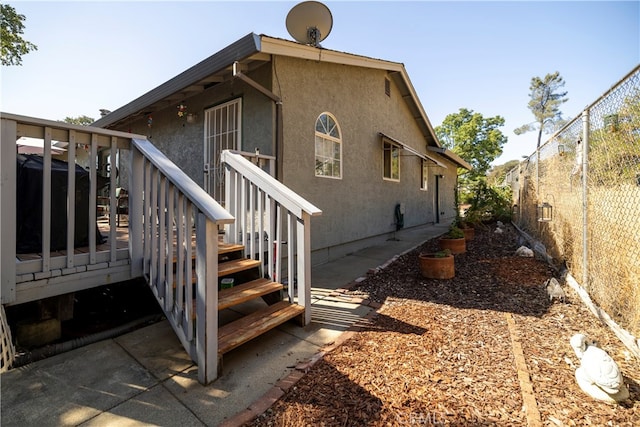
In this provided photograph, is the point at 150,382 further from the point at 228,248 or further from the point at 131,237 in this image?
the point at 228,248

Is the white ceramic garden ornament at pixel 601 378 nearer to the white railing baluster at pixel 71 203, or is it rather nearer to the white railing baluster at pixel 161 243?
the white railing baluster at pixel 161 243

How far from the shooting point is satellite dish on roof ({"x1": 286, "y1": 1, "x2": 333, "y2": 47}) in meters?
5.45

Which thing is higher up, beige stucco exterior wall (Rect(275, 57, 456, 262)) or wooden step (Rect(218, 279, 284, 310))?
beige stucco exterior wall (Rect(275, 57, 456, 262))

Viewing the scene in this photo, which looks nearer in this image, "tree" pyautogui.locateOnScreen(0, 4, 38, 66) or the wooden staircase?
the wooden staircase

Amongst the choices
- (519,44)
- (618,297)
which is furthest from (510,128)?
(618,297)

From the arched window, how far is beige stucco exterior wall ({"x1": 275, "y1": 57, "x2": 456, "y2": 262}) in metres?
0.15

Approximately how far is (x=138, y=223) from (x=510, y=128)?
1543 inches

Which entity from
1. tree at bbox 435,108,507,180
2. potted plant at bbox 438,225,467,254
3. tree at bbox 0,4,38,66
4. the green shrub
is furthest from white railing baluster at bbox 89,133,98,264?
tree at bbox 435,108,507,180

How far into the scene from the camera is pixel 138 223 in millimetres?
2705

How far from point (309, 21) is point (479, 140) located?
31.2 metres

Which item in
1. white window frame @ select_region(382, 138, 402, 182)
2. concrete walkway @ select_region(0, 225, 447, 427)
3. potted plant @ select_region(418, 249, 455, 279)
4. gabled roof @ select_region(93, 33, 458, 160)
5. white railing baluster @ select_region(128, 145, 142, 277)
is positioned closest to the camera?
concrete walkway @ select_region(0, 225, 447, 427)

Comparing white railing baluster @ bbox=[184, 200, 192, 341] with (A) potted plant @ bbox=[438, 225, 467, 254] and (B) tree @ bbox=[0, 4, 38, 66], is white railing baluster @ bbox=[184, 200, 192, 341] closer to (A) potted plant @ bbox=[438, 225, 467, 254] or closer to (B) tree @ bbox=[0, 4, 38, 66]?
(A) potted plant @ bbox=[438, 225, 467, 254]

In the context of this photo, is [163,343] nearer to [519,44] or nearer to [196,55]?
[196,55]

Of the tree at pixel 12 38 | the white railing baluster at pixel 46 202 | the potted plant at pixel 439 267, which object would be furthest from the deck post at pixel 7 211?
the tree at pixel 12 38
